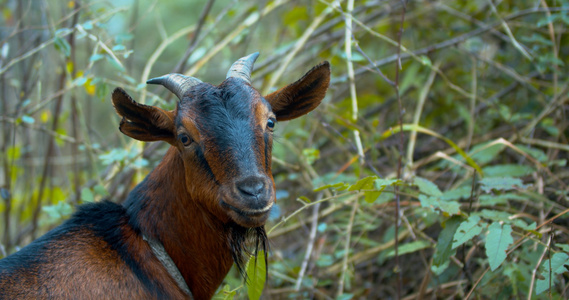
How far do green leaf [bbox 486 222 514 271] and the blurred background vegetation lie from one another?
2 cm

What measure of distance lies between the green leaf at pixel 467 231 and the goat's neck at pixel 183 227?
1649 mm

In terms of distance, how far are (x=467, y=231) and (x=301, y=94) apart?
5.22ft

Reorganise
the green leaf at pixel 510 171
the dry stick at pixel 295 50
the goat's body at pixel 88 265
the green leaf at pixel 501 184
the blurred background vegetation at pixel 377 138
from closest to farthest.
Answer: the goat's body at pixel 88 265 < the green leaf at pixel 501 184 < the blurred background vegetation at pixel 377 138 < the green leaf at pixel 510 171 < the dry stick at pixel 295 50

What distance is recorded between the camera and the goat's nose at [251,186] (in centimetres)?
298

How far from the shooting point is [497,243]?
3293mm

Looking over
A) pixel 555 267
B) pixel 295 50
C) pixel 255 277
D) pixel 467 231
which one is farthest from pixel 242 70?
pixel 555 267

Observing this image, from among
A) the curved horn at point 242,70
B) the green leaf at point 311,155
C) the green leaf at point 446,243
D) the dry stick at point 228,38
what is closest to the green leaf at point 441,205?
the green leaf at point 446,243

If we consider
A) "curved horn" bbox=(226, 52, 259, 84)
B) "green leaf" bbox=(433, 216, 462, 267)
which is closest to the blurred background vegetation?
"green leaf" bbox=(433, 216, 462, 267)

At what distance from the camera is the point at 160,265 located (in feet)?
11.3

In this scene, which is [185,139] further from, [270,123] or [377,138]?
[377,138]

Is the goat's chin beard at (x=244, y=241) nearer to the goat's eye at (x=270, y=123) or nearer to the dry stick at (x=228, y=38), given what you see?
the goat's eye at (x=270, y=123)

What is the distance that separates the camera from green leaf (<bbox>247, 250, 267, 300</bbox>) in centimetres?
354

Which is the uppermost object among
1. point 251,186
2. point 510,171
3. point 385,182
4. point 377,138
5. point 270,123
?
point 270,123

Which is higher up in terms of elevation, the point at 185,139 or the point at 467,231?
the point at 185,139
